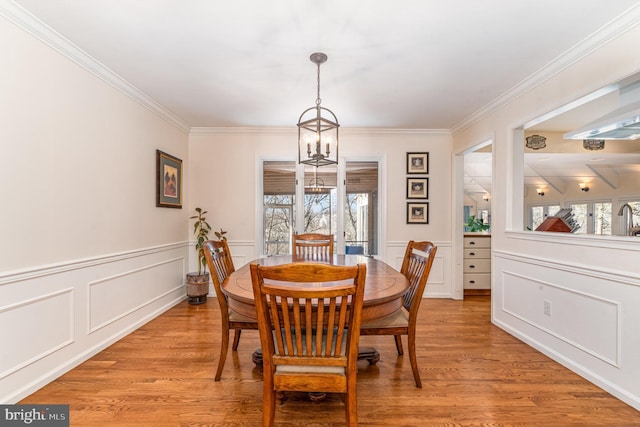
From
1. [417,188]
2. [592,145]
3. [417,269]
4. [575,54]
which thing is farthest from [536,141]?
[417,269]

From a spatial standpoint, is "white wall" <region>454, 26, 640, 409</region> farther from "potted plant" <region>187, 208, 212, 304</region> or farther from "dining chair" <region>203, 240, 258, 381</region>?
"potted plant" <region>187, 208, 212, 304</region>

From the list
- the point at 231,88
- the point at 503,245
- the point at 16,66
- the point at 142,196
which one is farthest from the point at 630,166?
the point at 16,66

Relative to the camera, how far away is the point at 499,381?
2096 millimetres

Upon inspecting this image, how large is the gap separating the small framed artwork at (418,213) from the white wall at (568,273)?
107cm

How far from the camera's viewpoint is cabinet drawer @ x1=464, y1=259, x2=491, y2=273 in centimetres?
436

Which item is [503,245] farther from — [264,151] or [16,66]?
[16,66]

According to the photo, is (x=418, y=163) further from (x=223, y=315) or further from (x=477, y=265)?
(x=223, y=315)

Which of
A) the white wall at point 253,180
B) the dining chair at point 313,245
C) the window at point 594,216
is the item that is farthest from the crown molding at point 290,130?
the window at point 594,216

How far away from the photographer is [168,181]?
12.0 ft

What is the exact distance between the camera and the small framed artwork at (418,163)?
432 cm

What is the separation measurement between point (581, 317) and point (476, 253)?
2.18 metres

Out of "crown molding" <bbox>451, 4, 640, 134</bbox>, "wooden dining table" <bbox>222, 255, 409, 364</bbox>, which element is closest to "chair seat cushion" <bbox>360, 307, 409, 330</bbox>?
"wooden dining table" <bbox>222, 255, 409, 364</bbox>

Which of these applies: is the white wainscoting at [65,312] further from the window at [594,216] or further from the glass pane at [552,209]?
the glass pane at [552,209]

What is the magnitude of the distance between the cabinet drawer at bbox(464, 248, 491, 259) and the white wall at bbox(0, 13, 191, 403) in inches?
161
